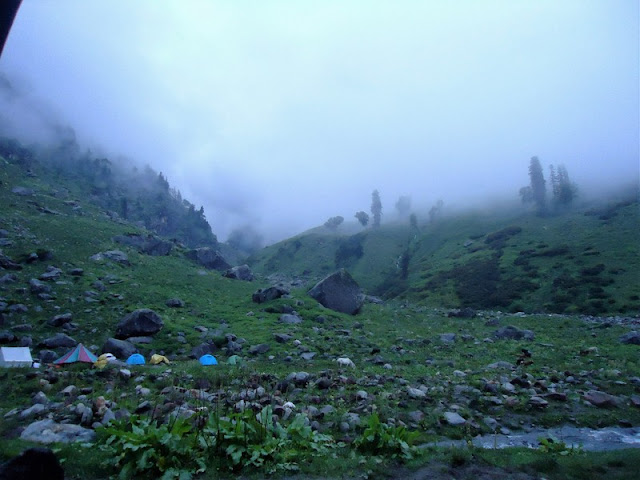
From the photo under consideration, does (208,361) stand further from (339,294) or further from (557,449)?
(339,294)

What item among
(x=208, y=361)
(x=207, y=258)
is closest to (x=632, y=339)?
(x=208, y=361)

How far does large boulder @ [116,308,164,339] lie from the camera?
86.7 feet

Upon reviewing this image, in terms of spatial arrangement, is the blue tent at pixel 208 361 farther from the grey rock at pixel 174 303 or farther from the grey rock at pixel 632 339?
the grey rock at pixel 632 339

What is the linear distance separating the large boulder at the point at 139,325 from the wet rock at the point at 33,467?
21.2 meters

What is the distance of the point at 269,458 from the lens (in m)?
8.59

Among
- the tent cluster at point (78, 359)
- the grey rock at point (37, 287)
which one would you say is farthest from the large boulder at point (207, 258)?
the tent cluster at point (78, 359)

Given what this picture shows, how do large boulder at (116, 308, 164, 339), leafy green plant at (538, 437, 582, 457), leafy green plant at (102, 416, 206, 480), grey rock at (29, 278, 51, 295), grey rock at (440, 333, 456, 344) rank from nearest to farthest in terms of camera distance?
leafy green plant at (102, 416, 206, 480)
leafy green plant at (538, 437, 582, 457)
large boulder at (116, 308, 164, 339)
grey rock at (440, 333, 456, 344)
grey rock at (29, 278, 51, 295)

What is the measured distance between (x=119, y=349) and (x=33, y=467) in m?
18.3

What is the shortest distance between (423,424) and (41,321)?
89.5 feet

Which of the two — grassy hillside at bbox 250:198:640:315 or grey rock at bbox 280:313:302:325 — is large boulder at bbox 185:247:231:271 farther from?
grassy hillside at bbox 250:198:640:315

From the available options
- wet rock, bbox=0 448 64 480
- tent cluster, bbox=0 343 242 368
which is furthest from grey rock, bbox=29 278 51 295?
wet rock, bbox=0 448 64 480

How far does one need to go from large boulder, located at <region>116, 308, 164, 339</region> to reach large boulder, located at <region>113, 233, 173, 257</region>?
33444 millimetres

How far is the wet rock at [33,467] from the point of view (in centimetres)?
631

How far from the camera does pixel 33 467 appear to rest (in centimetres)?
661
